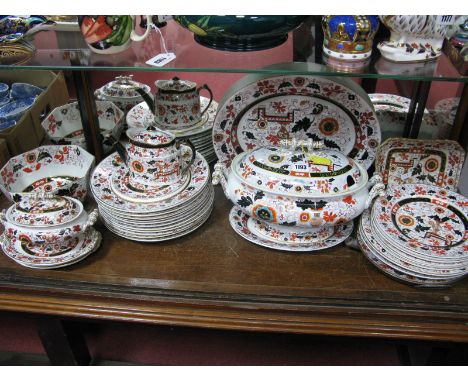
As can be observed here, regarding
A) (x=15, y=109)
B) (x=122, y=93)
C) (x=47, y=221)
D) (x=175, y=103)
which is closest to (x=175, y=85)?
(x=175, y=103)

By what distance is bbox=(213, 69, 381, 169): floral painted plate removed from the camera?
90cm

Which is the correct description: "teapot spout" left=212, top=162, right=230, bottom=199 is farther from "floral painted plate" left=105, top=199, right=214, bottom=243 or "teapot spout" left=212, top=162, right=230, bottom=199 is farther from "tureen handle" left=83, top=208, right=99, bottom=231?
"tureen handle" left=83, top=208, right=99, bottom=231

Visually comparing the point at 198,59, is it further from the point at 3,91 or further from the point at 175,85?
the point at 3,91

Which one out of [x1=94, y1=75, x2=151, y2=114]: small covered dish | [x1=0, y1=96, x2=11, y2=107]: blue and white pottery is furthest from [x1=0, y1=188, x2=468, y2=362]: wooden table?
[x1=0, y1=96, x2=11, y2=107]: blue and white pottery

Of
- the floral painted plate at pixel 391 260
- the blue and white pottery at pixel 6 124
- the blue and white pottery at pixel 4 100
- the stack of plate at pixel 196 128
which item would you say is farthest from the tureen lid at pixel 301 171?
the blue and white pottery at pixel 4 100

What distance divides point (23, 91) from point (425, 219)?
3.88 ft

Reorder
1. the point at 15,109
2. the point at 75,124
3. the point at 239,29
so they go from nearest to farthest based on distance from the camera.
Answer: the point at 239,29 → the point at 75,124 → the point at 15,109

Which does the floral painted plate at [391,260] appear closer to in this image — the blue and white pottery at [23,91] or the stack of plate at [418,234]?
the stack of plate at [418,234]

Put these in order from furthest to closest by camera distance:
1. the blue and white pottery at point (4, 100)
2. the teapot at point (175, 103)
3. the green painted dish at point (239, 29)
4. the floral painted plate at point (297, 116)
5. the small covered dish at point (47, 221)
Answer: the blue and white pottery at point (4, 100)
the teapot at point (175, 103)
the floral painted plate at point (297, 116)
the small covered dish at point (47, 221)
the green painted dish at point (239, 29)

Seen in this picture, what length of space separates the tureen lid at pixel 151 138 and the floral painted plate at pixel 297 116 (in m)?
0.14

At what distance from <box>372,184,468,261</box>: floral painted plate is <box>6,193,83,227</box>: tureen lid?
57cm

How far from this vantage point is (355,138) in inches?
36.8

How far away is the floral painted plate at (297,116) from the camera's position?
2.95ft

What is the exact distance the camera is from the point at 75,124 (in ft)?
3.83
